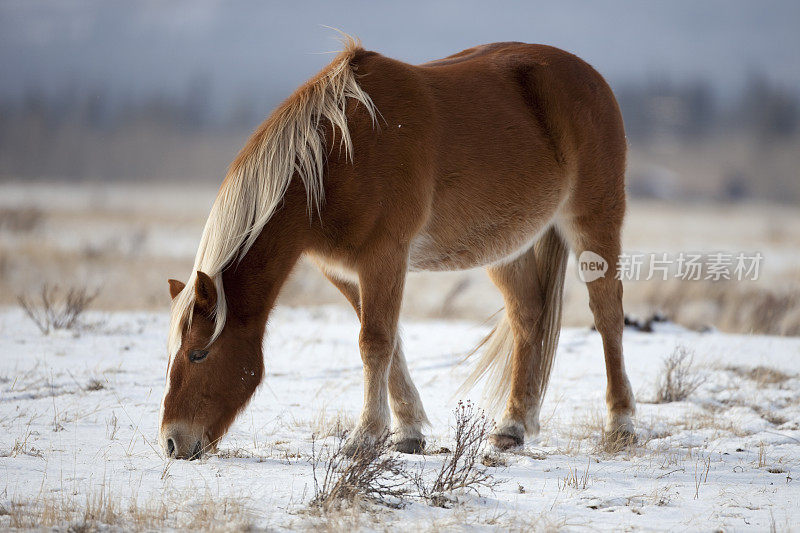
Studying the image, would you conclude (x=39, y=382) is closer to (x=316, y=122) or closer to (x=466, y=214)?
(x=316, y=122)

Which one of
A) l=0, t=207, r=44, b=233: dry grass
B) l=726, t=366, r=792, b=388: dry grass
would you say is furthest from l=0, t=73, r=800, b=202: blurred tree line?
l=726, t=366, r=792, b=388: dry grass

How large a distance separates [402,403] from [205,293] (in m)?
1.48

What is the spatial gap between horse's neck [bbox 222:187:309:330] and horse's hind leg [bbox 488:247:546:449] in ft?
6.04

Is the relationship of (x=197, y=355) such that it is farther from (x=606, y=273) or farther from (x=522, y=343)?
(x=606, y=273)

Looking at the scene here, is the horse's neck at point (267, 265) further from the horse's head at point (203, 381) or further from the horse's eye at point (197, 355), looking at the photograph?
the horse's eye at point (197, 355)

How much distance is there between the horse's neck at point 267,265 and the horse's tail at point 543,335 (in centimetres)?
191

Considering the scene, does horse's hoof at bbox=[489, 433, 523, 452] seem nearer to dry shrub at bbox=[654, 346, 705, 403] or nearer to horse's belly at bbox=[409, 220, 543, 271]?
horse's belly at bbox=[409, 220, 543, 271]

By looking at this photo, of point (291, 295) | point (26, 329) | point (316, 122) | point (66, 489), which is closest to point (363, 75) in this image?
point (316, 122)

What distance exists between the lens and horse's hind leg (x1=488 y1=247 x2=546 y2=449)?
4875 millimetres

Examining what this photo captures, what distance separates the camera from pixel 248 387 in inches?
151

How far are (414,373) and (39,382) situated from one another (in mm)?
3094

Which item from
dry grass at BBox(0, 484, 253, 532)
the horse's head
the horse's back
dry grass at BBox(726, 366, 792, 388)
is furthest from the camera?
dry grass at BBox(726, 366, 792, 388)

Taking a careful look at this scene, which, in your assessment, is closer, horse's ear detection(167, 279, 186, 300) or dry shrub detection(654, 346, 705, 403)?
horse's ear detection(167, 279, 186, 300)

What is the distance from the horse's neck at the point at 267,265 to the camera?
3.84 metres
